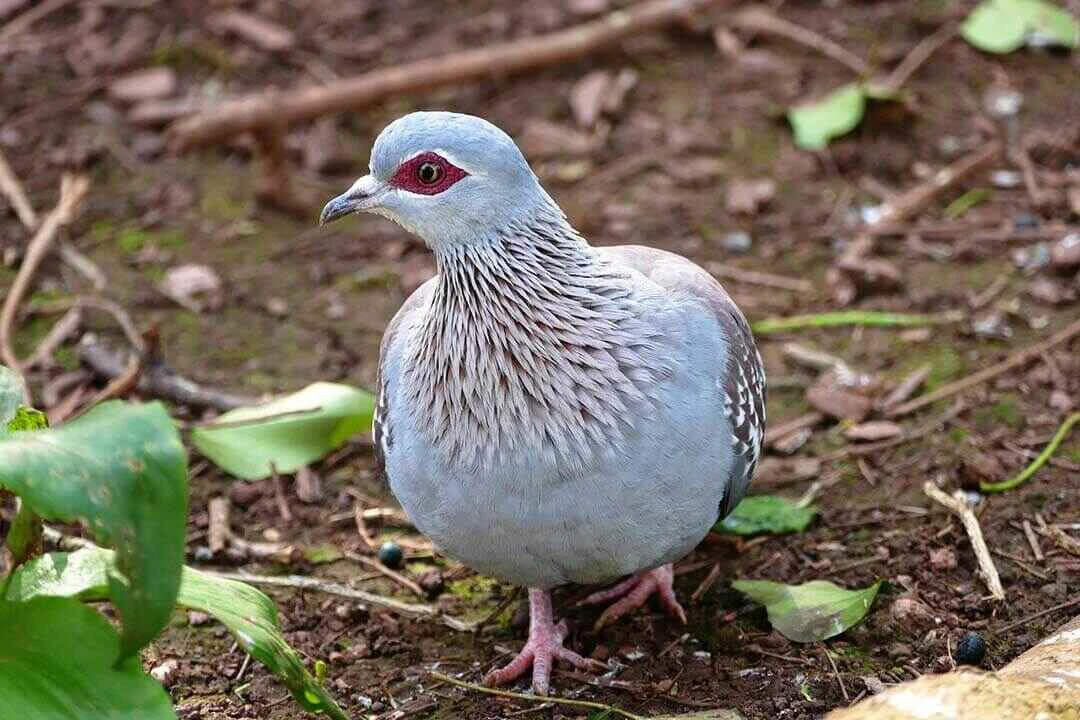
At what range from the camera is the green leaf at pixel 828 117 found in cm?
745

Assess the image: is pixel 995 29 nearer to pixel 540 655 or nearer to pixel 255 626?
pixel 540 655

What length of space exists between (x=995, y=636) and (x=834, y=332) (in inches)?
88.1

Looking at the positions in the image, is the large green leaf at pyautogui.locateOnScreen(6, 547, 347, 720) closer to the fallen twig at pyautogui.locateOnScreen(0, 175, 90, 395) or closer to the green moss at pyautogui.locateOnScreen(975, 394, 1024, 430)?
the fallen twig at pyautogui.locateOnScreen(0, 175, 90, 395)

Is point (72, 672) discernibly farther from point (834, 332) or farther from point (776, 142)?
point (776, 142)

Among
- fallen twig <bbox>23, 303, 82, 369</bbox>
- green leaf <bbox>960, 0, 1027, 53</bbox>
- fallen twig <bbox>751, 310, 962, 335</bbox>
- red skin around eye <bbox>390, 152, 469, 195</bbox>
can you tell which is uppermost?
red skin around eye <bbox>390, 152, 469, 195</bbox>

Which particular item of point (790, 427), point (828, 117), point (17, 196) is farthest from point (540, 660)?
point (17, 196)

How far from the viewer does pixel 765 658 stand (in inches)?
173

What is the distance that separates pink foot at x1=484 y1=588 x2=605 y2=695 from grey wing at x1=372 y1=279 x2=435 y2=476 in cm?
69

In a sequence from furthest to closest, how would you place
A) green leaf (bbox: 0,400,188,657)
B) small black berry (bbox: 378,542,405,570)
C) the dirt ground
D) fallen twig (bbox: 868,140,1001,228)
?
fallen twig (bbox: 868,140,1001,228)
small black berry (bbox: 378,542,405,570)
the dirt ground
green leaf (bbox: 0,400,188,657)

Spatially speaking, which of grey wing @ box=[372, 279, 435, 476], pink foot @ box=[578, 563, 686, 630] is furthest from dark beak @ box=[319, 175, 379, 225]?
pink foot @ box=[578, 563, 686, 630]

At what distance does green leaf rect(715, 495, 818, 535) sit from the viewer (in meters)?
5.07

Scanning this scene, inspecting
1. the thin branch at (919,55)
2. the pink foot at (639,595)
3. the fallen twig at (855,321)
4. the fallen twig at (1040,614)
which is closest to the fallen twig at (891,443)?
the fallen twig at (855,321)

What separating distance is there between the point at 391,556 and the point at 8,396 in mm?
1807

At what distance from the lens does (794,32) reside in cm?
838
